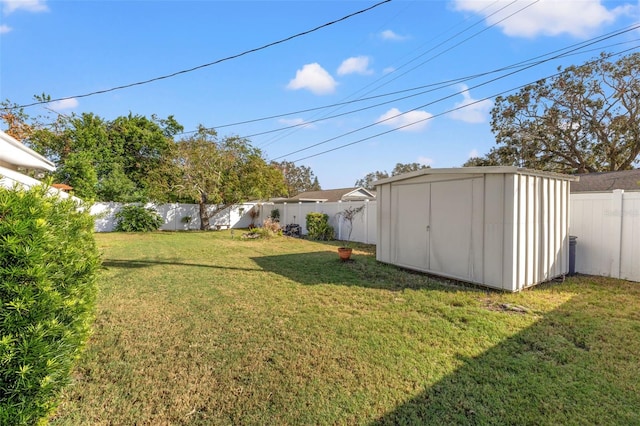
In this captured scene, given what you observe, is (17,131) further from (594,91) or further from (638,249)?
(594,91)

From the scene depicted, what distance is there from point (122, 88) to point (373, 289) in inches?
349

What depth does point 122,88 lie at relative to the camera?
8.40 metres

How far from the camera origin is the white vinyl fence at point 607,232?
5.64 m

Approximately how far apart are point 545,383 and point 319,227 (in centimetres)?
1132

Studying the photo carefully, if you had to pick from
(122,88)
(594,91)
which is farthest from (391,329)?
(594,91)

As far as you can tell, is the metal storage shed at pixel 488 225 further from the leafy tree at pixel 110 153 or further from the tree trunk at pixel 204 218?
the leafy tree at pixel 110 153

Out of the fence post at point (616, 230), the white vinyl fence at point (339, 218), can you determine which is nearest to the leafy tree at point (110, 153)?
the white vinyl fence at point (339, 218)

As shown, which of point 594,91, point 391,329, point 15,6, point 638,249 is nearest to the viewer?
point 391,329

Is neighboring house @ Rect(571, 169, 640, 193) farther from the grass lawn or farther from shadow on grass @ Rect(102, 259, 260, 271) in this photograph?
shadow on grass @ Rect(102, 259, 260, 271)

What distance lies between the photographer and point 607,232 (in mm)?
5984

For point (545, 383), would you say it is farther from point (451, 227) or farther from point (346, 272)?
point (346, 272)

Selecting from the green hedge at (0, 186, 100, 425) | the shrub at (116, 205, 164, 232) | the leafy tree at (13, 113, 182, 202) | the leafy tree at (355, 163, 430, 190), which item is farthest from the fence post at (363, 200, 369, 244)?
the leafy tree at (355, 163, 430, 190)

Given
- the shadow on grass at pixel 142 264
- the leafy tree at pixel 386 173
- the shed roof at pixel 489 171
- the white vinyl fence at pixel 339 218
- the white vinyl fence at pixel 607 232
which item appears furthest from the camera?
the leafy tree at pixel 386 173

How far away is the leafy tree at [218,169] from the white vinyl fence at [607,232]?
562 inches
